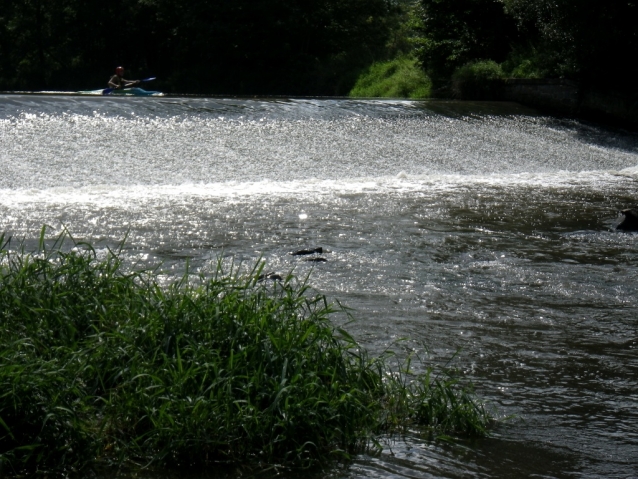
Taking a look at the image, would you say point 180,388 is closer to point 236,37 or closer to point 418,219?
point 418,219

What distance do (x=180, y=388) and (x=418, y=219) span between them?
6.61m

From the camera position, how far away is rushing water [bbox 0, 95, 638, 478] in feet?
14.8

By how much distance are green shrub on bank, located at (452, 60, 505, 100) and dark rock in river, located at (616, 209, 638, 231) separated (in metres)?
12.5

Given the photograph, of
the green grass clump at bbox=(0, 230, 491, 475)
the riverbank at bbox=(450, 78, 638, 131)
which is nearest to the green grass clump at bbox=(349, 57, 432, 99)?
the riverbank at bbox=(450, 78, 638, 131)

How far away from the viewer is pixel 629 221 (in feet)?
31.0

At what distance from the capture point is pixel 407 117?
55.8 ft

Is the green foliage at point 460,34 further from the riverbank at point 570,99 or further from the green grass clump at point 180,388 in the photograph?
the green grass clump at point 180,388

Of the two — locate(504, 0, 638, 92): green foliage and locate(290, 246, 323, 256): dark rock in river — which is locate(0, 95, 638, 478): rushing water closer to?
locate(290, 246, 323, 256): dark rock in river

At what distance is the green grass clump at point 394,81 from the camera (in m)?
25.6

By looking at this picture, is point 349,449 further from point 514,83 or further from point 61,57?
point 61,57

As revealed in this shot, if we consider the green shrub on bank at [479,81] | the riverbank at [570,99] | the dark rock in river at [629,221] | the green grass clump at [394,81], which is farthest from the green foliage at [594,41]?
the dark rock in river at [629,221]

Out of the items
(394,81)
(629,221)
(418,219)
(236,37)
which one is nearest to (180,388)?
(418,219)

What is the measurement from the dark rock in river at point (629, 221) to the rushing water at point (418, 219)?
0.79 feet

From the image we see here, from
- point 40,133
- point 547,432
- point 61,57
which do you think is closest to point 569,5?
point 40,133
